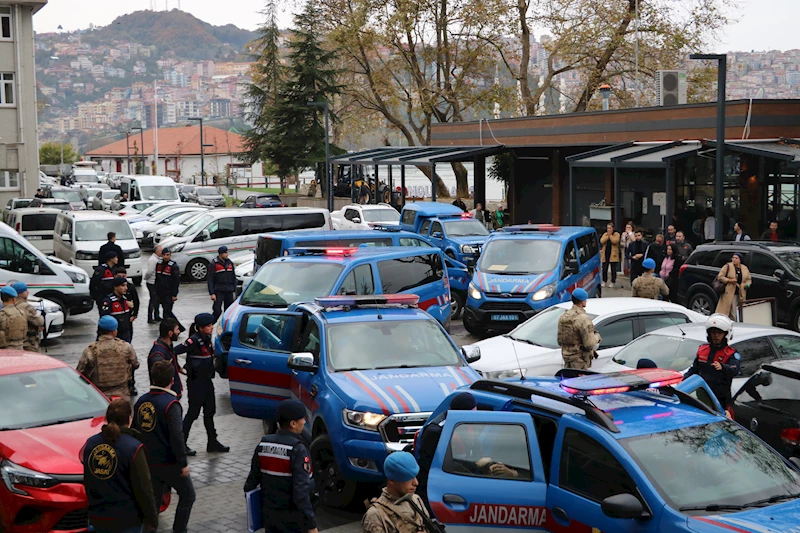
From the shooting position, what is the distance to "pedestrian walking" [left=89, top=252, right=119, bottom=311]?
16188mm

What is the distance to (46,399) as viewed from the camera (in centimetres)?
920

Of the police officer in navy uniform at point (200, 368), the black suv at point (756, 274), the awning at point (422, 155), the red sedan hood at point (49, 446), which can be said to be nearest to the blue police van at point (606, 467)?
the red sedan hood at point (49, 446)

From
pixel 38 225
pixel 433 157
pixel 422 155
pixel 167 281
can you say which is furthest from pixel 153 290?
pixel 422 155

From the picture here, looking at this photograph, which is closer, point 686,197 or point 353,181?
point 686,197

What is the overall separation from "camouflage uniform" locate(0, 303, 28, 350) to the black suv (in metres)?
11.9

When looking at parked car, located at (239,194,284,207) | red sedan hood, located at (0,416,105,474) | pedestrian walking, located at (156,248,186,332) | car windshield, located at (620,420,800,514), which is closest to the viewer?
car windshield, located at (620,420,800,514)

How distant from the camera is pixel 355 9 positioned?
53.1m

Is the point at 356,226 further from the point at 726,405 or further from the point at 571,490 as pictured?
the point at 571,490

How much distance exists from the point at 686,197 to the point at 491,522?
24156mm

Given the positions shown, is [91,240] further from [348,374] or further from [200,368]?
[348,374]

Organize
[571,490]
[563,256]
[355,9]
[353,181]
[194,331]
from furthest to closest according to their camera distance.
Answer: [355,9] → [353,181] → [563,256] → [194,331] → [571,490]

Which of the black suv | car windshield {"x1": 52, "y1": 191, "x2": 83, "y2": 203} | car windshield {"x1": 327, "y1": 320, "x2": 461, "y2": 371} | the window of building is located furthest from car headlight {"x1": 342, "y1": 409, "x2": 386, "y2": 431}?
car windshield {"x1": 52, "y1": 191, "x2": 83, "y2": 203}

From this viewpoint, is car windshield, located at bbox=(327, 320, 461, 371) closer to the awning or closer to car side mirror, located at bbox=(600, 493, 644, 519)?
car side mirror, located at bbox=(600, 493, 644, 519)

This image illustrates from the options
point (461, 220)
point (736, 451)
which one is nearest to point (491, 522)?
point (736, 451)
